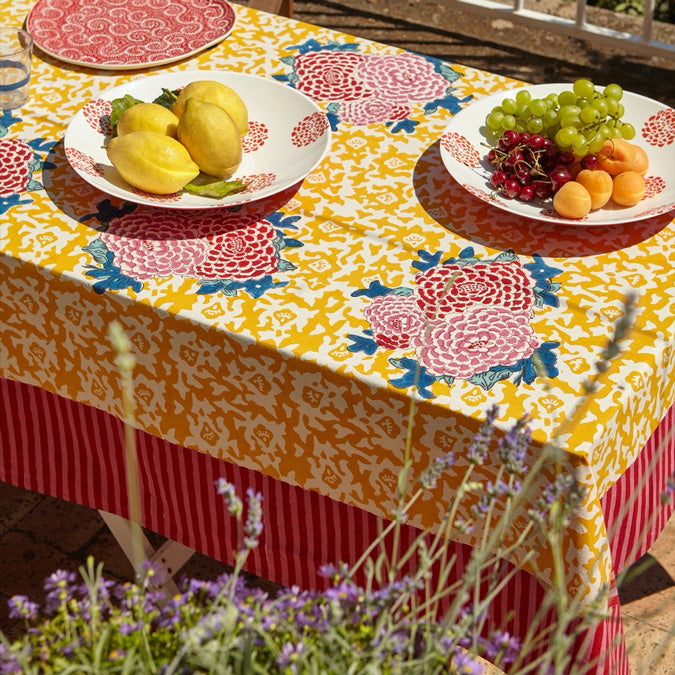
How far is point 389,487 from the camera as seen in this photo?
1.28 metres

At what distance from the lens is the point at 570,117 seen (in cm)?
148

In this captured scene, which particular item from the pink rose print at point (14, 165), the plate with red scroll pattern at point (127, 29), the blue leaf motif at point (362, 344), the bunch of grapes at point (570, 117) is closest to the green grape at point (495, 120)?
the bunch of grapes at point (570, 117)

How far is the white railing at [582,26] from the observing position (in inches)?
126

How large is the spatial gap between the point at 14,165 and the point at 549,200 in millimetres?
875

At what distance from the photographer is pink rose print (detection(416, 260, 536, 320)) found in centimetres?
131

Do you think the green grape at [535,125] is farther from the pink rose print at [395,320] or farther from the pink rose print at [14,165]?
the pink rose print at [14,165]

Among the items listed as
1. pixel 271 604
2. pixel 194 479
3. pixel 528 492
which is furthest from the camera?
pixel 194 479

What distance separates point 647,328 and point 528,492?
0.31m

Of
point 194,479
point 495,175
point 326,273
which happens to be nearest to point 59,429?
point 194,479

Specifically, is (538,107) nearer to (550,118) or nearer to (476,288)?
(550,118)

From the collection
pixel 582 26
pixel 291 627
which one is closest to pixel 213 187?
pixel 291 627

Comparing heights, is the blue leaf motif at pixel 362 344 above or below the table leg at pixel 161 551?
above

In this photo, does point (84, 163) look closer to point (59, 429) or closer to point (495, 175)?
point (59, 429)

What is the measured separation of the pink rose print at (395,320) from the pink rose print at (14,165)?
63cm
